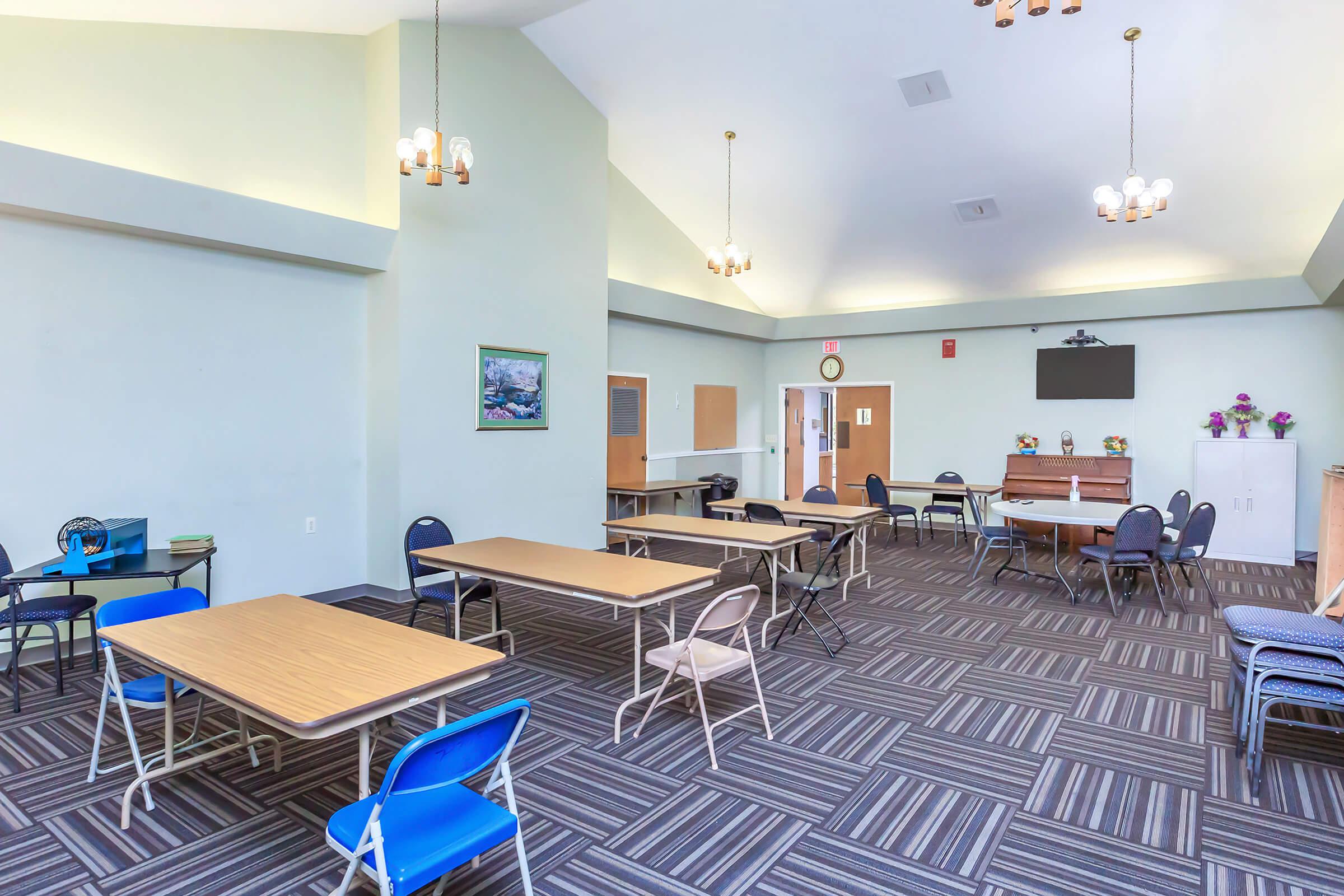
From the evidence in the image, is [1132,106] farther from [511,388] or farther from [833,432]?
[833,432]

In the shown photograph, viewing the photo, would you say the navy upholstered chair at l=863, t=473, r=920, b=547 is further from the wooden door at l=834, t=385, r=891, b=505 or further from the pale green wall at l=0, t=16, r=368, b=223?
the pale green wall at l=0, t=16, r=368, b=223

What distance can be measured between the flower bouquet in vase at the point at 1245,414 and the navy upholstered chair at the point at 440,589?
8113mm

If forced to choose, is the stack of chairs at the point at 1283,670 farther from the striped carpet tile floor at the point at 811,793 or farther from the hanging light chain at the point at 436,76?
the hanging light chain at the point at 436,76

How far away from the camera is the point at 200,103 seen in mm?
5145

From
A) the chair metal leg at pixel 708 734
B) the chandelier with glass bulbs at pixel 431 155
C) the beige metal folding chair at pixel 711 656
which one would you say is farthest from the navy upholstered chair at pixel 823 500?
the chandelier with glass bulbs at pixel 431 155

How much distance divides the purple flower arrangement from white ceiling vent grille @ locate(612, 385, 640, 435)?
7.00m

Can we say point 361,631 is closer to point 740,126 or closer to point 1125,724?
point 1125,724

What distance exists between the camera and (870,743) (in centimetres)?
348

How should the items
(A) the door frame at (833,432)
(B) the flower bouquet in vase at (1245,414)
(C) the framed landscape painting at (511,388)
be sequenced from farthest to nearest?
(A) the door frame at (833,432) → (B) the flower bouquet in vase at (1245,414) → (C) the framed landscape painting at (511,388)

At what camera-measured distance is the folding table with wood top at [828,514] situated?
614 cm

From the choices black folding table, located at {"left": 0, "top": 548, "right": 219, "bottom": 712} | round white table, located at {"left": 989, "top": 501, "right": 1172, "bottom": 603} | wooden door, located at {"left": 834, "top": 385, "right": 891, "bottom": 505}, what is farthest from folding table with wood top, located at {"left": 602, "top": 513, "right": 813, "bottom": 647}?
wooden door, located at {"left": 834, "top": 385, "right": 891, "bottom": 505}

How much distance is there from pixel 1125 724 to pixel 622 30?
21.1 ft

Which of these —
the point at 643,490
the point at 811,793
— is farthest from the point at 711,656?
the point at 643,490

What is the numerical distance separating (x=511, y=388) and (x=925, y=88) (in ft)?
Answer: 14.9
